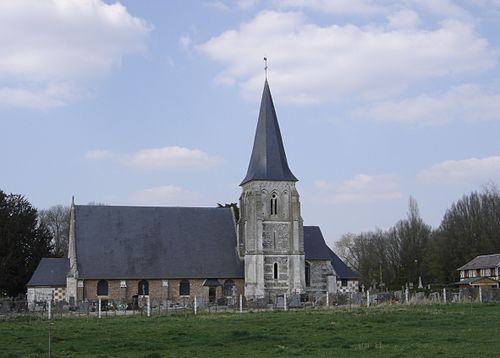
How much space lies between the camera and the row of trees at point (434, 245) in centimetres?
8606

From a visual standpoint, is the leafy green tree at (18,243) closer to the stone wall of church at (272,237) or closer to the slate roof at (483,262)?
the stone wall of church at (272,237)

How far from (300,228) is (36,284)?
20.0 meters

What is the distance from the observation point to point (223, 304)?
45.9 m

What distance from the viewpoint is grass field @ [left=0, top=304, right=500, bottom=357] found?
18.1m

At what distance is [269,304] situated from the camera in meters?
47.1

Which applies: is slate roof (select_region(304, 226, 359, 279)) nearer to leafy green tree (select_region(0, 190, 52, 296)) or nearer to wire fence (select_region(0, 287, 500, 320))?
wire fence (select_region(0, 287, 500, 320))

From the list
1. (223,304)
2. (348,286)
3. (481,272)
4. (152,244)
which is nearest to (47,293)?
(152,244)

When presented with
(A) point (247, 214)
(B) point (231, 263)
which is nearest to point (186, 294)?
(B) point (231, 263)

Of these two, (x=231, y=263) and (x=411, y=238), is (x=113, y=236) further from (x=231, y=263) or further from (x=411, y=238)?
(x=411, y=238)

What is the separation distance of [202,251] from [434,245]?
40.6 m

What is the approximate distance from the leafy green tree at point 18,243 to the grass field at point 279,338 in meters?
30.8

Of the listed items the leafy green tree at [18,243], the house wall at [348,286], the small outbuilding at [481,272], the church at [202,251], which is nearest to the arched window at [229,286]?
the church at [202,251]

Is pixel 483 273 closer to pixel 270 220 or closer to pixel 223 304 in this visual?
pixel 270 220

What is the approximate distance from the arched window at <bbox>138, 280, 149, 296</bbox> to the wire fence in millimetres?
3802
